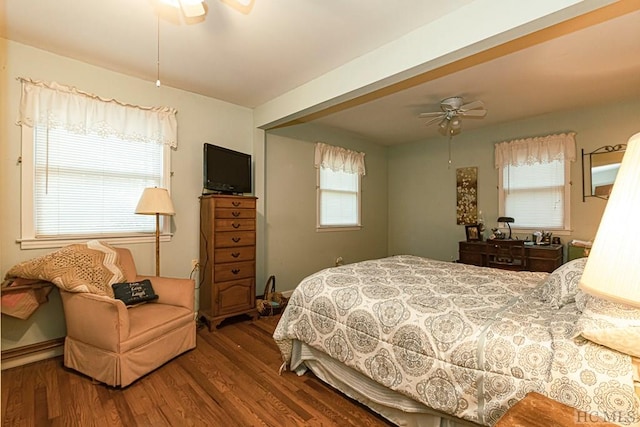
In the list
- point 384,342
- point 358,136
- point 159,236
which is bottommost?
point 384,342

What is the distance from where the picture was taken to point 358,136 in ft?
17.6

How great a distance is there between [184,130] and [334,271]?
2.31 metres

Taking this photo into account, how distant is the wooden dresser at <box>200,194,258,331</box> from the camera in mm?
3246

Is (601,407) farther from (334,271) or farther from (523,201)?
(523,201)

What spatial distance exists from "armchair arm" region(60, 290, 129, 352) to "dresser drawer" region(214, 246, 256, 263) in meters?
1.15

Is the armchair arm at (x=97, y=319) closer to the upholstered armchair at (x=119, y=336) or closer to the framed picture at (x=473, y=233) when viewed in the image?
the upholstered armchair at (x=119, y=336)

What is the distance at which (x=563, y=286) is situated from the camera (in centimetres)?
188

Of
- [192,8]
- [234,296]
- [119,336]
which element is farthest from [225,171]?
[119,336]

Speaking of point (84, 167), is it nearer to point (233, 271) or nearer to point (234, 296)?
point (233, 271)

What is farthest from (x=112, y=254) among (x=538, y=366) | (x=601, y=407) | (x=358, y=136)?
(x=358, y=136)

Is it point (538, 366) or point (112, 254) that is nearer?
point (538, 366)

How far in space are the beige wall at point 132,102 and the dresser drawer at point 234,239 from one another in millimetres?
455

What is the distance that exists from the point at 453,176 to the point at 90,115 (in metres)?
4.81

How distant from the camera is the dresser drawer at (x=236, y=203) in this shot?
10.8ft
